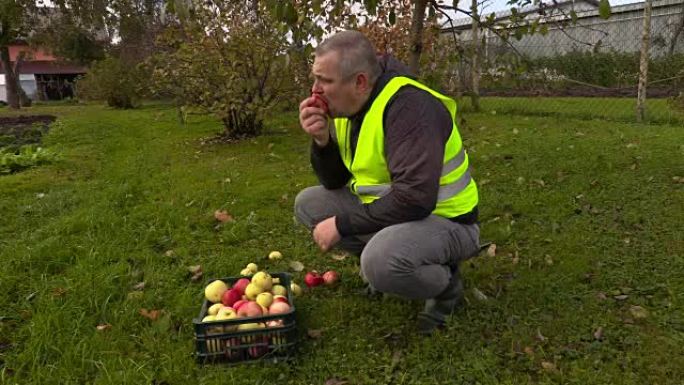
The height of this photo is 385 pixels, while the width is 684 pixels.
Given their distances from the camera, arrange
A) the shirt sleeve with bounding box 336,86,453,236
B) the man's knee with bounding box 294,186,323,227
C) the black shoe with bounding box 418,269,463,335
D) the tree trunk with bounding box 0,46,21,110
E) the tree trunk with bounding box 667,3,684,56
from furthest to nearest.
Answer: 1. the tree trunk with bounding box 0,46,21,110
2. the tree trunk with bounding box 667,3,684,56
3. the man's knee with bounding box 294,186,323,227
4. the black shoe with bounding box 418,269,463,335
5. the shirt sleeve with bounding box 336,86,453,236

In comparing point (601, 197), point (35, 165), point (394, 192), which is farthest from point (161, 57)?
point (394, 192)

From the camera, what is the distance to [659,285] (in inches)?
114

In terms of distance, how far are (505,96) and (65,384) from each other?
9.72 metres

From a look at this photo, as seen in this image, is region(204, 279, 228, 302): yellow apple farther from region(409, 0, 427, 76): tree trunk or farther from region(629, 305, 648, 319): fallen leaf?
region(629, 305, 648, 319): fallen leaf

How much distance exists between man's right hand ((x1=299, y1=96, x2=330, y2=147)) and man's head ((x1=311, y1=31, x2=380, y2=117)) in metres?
0.06

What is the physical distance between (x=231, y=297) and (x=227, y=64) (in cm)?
569

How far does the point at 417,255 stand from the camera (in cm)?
227

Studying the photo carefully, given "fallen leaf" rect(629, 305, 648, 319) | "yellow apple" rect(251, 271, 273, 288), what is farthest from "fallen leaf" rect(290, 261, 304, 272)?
"fallen leaf" rect(629, 305, 648, 319)

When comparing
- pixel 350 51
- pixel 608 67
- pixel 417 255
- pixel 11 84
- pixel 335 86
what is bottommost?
pixel 417 255

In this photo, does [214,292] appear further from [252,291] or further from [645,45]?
[645,45]

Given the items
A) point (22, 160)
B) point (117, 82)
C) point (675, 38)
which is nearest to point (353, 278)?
point (22, 160)

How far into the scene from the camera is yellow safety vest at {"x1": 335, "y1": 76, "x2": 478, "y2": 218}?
2.34 meters

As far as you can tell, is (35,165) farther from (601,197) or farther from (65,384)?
(601,197)

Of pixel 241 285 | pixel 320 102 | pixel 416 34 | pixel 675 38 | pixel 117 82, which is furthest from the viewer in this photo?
pixel 117 82
